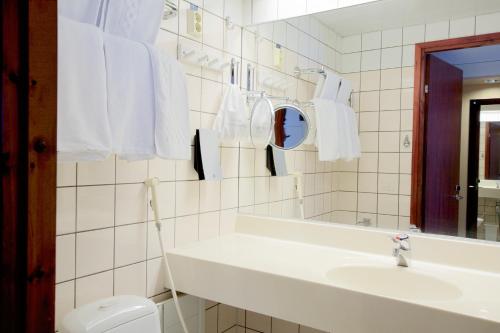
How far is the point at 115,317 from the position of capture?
1.14 metres

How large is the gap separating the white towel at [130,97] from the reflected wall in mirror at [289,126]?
0.84 metres

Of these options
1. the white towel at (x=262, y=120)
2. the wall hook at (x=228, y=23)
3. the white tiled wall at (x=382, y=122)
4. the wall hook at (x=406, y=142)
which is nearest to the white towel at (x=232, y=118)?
the white towel at (x=262, y=120)

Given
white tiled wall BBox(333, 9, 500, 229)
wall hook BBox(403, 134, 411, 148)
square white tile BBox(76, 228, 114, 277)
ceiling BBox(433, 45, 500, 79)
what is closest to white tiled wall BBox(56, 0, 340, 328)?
square white tile BBox(76, 228, 114, 277)

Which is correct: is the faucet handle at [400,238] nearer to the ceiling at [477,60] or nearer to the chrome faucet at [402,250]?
the chrome faucet at [402,250]

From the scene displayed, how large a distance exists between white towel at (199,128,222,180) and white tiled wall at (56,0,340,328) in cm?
6

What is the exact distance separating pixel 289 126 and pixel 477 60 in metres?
0.86

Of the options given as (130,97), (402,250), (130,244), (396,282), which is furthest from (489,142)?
(130,244)

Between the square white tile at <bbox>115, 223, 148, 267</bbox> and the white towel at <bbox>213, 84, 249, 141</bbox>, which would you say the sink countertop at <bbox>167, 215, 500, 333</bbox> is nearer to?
the square white tile at <bbox>115, 223, 148, 267</bbox>

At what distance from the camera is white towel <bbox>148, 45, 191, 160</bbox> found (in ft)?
4.21

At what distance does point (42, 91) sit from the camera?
619 mm

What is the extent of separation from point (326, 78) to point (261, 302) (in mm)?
1088

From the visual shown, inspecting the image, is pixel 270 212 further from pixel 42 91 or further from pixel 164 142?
pixel 42 91

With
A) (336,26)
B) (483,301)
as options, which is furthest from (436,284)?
(336,26)

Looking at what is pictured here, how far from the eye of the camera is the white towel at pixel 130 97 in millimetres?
1156
